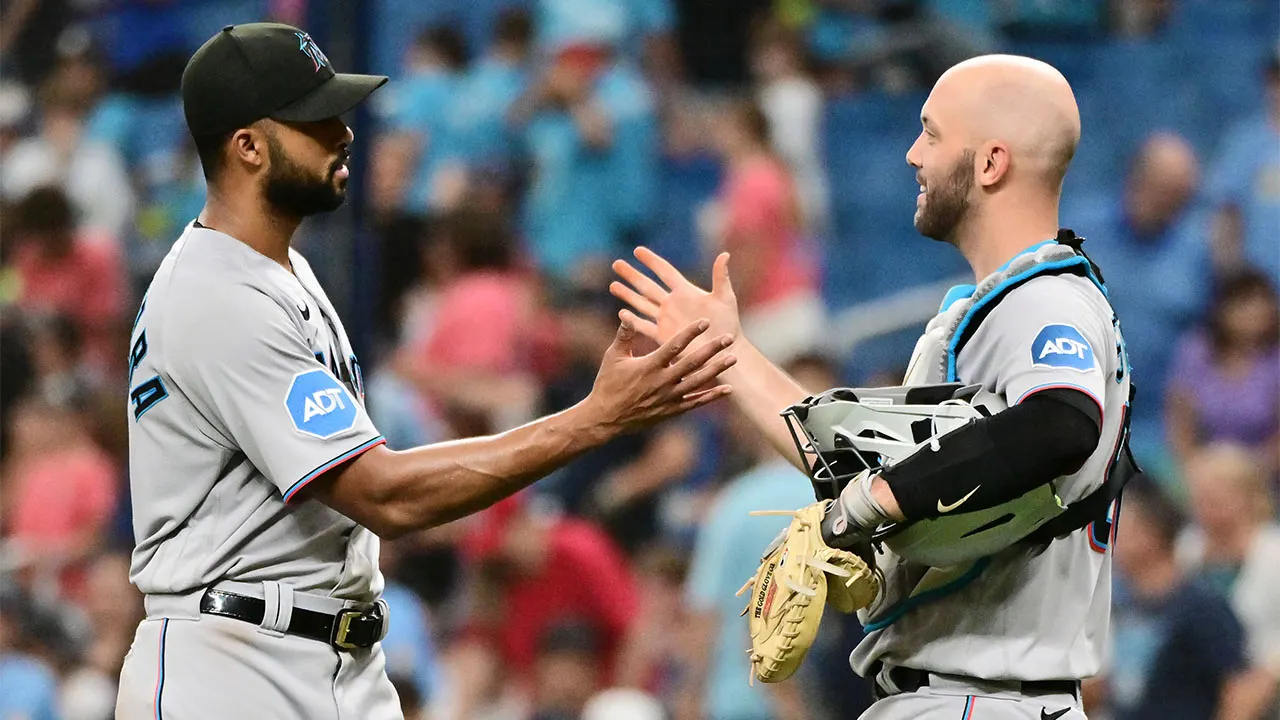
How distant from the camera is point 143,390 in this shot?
3.02 metres

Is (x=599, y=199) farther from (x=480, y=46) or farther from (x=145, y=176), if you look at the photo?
(x=145, y=176)

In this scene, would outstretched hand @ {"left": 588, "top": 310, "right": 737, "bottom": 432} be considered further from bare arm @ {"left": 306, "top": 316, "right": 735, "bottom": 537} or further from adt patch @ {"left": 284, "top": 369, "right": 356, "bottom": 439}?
adt patch @ {"left": 284, "top": 369, "right": 356, "bottom": 439}

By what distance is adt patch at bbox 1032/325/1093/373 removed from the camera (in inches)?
104

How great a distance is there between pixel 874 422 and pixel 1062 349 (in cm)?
33

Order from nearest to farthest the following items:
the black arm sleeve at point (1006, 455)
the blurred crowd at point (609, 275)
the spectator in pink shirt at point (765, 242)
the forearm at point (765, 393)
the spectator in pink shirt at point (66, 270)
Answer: the black arm sleeve at point (1006, 455)
the forearm at point (765, 393)
the blurred crowd at point (609, 275)
the spectator in pink shirt at point (765, 242)
the spectator in pink shirt at point (66, 270)

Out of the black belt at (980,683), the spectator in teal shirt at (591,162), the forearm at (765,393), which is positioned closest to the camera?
the black belt at (980,683)

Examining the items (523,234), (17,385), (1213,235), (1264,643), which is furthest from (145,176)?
(1264,643)

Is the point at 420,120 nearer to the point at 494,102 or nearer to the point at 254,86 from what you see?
the point at 494,102

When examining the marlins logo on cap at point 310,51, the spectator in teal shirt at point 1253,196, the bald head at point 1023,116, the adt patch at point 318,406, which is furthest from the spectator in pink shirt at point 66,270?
the bald head at point 1023,116

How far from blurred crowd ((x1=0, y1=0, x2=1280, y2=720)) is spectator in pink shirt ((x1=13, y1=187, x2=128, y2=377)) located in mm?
21

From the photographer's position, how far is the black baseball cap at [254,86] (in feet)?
10.1

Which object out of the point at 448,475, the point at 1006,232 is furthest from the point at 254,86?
the point at 1006,232

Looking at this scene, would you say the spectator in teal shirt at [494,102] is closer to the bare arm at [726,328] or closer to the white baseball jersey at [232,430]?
the bare arm at [726,328]

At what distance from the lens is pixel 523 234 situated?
765 cm
